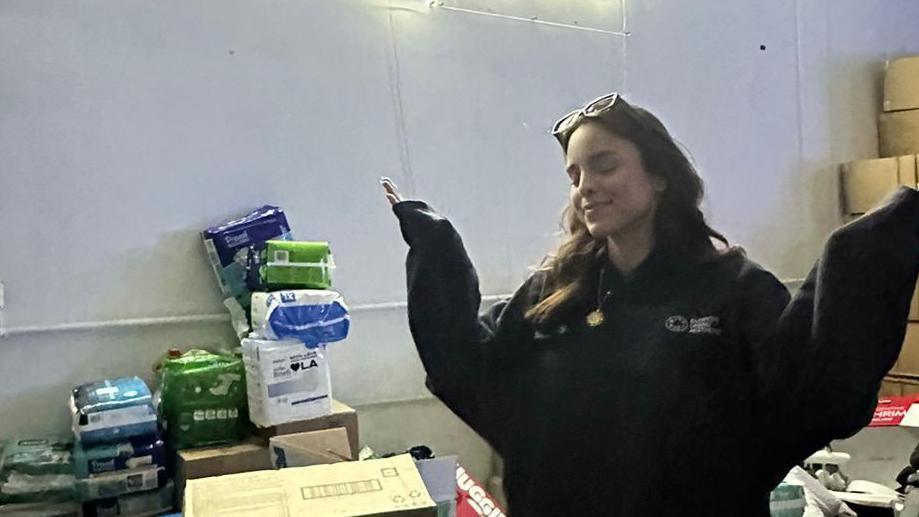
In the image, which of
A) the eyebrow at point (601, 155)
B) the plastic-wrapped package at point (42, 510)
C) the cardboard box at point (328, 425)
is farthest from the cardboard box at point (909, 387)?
the plastic-wrapped package at point (42, 510)

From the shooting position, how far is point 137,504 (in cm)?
271

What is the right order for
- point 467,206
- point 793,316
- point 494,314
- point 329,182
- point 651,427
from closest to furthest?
point 793,316, point 651,427, point 494,314, point 329,182, point 467,206

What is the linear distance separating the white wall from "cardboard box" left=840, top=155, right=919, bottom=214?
35cm

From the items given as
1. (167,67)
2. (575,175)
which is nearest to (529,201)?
(167,67)

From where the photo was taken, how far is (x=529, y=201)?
363 cm

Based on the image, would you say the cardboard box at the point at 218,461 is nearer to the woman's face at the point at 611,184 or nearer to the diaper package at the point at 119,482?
the diaper package at the point at 119,482

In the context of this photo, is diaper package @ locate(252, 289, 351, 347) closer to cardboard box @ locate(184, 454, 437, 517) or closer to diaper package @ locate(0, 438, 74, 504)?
diaper package @ locate(0, 438, 74, 504)

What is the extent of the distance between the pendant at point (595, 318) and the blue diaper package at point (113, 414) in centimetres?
166

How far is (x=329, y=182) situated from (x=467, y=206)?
1.83 ft

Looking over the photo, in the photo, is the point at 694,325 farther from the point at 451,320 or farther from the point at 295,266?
the point at 295,266

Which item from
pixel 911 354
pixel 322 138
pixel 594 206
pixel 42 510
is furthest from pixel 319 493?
pixel 911 354

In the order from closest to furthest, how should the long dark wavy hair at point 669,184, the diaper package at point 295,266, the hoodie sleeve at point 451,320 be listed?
the long dark wavy hair at point 669,184 < the hoodie sleeve at point 451,320 < the diaper package at point 295,266

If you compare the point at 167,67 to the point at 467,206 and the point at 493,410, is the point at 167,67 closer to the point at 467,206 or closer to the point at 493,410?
the point at 467,206

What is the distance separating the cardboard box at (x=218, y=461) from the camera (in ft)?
8.66
